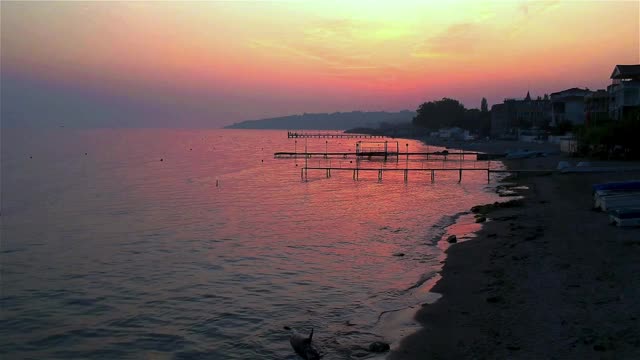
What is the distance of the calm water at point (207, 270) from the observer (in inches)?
441

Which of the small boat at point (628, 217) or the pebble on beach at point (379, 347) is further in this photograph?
the small boat at point (628, 217)

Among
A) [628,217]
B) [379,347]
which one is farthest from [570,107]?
[379,347]

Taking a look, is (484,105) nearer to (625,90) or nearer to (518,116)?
(518,116)

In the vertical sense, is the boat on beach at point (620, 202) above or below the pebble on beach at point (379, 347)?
above

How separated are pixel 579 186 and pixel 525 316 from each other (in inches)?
986

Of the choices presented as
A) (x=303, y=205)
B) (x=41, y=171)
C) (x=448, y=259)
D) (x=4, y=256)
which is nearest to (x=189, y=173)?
(x=41, y=171)

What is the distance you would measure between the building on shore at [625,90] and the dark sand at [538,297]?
144 ft

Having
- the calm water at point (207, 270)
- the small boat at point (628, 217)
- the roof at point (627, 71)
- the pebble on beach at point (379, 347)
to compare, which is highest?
the roof at point (627, 71)

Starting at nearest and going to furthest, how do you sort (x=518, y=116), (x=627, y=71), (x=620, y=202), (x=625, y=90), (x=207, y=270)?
(x=207, y=270) < (x=620, y=202) < (x=625, y=90) < (x=627, y=71) < (x=518, y=116)

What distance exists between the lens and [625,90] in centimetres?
5638

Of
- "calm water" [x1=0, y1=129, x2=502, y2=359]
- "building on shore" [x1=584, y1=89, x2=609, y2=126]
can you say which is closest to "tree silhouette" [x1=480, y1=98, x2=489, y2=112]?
"building on shore" [x1=584, y1=89, x2=609, y2=126]

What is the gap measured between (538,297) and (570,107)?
310 feet

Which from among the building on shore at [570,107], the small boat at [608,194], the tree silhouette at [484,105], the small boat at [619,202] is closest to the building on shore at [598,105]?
the building on shore at [570,107]

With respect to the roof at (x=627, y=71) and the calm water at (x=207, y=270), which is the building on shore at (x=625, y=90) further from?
the calm water at (x=207, y=270)
